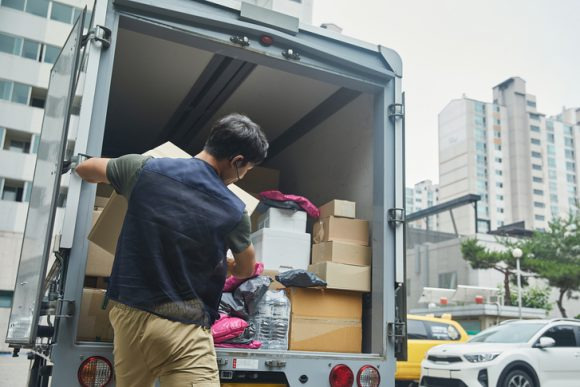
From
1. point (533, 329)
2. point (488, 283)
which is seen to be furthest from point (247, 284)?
point (488, 283)

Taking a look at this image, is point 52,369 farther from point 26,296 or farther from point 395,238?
point 395,238

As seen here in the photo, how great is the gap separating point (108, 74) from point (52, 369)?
153cm

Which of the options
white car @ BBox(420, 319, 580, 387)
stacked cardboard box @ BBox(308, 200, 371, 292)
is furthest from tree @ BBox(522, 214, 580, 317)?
stacked cardboard box @ BBox(308, 200, 371, 292)

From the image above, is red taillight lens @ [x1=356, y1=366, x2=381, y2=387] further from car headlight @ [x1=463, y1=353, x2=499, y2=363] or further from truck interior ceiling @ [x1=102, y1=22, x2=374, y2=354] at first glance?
car headlight @ [x1=463, y1=353, x2=499, y2=363]

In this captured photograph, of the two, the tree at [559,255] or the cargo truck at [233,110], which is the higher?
the tree at [559,255]

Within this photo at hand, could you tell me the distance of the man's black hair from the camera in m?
2.38

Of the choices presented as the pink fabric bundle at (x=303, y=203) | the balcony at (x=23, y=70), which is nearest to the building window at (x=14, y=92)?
the balcony at (x=23, y=70)

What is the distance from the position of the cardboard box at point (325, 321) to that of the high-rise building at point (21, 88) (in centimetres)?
2711

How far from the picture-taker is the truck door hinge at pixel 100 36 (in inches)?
123

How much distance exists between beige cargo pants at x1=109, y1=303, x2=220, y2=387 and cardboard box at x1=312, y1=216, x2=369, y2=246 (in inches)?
80.3

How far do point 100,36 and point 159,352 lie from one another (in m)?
1.79

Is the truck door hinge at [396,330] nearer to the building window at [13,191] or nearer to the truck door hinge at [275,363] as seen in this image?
the truck door hinge at [275,363]

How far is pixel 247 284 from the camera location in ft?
12.5

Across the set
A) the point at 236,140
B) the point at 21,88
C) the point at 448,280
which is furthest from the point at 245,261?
the point at 448,280
